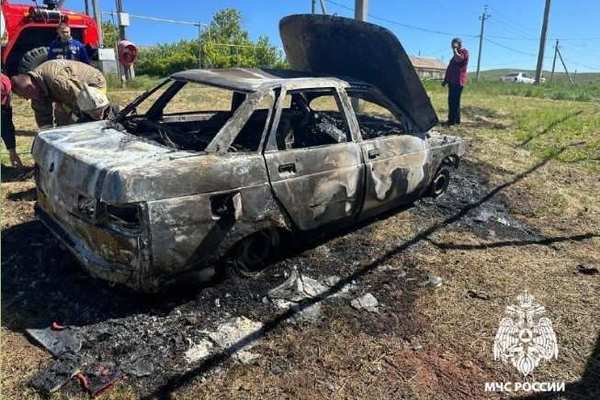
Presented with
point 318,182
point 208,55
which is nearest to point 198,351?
point 318,182

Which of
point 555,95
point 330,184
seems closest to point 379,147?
point 330,184

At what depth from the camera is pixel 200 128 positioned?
4.41m

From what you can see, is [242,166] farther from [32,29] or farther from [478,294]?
[32,29]

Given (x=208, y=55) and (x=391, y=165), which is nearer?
(x=391, y=165)

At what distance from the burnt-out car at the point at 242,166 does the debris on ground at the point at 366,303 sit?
2.24ft

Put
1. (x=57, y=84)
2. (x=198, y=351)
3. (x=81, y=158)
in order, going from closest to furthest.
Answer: (x=198, y=351) → (x=81, y=158) → (x=57, y=84)

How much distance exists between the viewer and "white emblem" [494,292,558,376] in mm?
2938

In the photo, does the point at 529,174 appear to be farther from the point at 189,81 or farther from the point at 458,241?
the point at 189,81

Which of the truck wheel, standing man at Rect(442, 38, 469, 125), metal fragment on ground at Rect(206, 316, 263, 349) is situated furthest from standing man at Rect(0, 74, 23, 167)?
standing man at Rect(442, 38, 469, 125)

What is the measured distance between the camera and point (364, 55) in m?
4.76

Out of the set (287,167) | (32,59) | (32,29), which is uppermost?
(32,29)

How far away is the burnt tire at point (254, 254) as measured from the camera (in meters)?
3.38

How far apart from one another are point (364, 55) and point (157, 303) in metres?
3.17

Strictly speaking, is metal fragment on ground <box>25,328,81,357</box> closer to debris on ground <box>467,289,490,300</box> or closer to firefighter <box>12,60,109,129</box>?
debris on ground <box>467,289,490,300</box>
